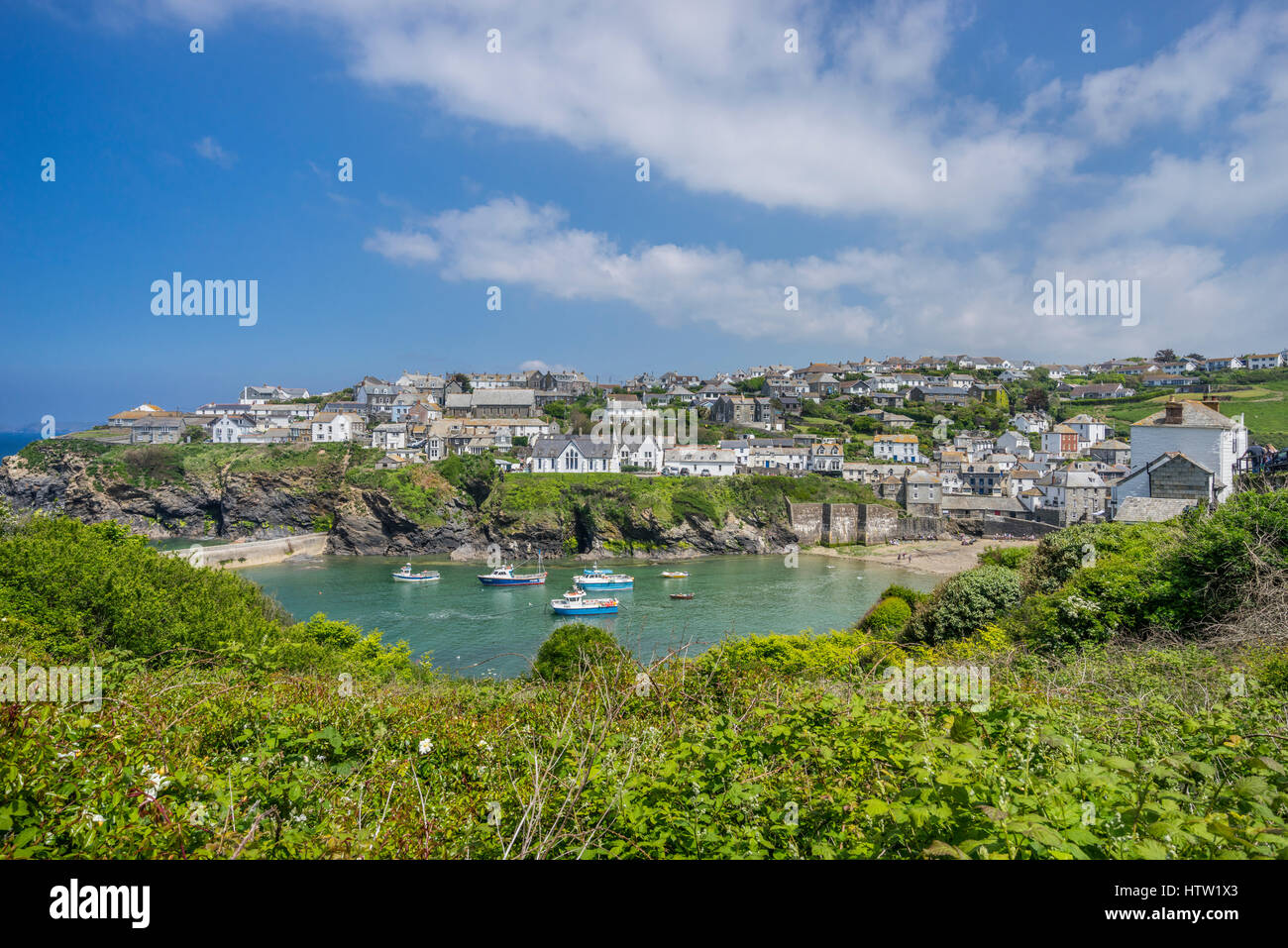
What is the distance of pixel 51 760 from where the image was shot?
92.3 inches

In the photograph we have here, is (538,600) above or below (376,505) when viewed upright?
below

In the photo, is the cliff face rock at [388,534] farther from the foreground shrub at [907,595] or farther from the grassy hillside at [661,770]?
the grassy hillside at [661,770]

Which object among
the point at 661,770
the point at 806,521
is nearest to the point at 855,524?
the point at 806,521

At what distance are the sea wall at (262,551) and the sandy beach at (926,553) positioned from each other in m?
32.6

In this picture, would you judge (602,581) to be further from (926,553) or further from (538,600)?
(926,553)

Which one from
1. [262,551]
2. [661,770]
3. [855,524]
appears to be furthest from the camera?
[855,524]

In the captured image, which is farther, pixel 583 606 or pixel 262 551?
pixel 262 551

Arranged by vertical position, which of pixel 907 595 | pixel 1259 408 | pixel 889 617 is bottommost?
pixel 889 617

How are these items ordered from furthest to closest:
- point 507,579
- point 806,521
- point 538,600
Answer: point 806,521, point 507,579, point 538,600

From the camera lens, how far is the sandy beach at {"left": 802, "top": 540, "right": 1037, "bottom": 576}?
36.6m

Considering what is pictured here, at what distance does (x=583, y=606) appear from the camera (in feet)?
87.2

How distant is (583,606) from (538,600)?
12.5ft

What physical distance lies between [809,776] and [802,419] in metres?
66.6

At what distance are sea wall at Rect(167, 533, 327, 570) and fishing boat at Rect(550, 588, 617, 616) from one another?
19.7m
